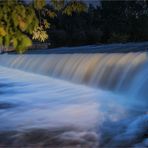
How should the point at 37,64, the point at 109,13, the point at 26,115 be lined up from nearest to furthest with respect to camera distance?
the point at 26,115
the point at 37,64
the point at 109,13

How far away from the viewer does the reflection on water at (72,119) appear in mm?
5812

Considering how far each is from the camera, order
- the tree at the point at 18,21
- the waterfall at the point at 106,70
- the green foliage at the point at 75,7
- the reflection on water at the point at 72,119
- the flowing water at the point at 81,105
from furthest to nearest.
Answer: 1. the waterfall at the point at 106,70
2. the flowing water at the point at 81,105
3. the reflection on water at the point at 72,119
4. the green foliage at the point at 75,7
5. the tree at the point at 18,21

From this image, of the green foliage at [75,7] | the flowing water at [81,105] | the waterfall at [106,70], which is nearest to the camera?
the green foliage at [75,7]

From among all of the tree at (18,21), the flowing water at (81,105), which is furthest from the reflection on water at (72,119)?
the tree at (18,21)

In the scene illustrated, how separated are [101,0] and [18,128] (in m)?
44.5

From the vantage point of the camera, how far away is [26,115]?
7.60 meters

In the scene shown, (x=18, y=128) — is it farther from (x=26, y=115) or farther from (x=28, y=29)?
(x=28, y=29)

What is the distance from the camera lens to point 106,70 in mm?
11656

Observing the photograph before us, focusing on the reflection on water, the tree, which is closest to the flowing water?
the reflection on water

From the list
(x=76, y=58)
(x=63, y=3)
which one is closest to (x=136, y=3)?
(x=76, y=58)

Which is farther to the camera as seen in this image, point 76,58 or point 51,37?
point 51,37

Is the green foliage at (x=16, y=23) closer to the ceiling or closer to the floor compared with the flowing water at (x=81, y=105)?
closer to the ceiling

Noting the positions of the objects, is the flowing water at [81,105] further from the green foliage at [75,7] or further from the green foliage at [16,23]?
the green foliage at [16,23]

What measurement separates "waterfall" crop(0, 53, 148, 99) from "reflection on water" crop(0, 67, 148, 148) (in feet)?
1.17
